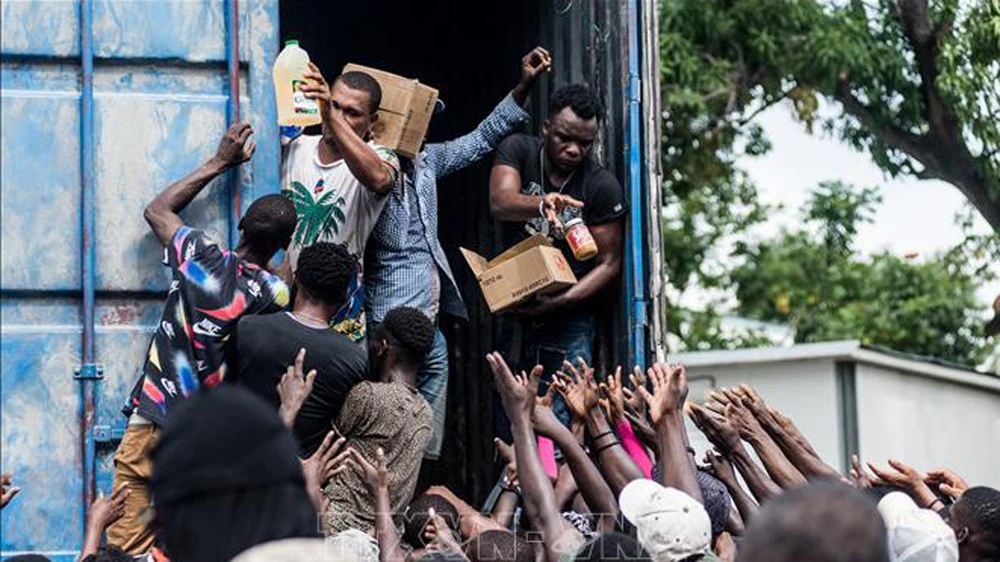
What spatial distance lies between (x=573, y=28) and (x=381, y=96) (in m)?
0.88

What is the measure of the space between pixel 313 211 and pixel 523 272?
839 mm

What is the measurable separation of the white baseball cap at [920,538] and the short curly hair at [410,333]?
1.90 m

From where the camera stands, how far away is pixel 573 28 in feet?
25.0

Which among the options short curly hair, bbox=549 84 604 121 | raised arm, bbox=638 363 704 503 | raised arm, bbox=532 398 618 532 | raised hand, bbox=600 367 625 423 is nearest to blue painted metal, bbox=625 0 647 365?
short curly hair, bbox=549 84 604 121

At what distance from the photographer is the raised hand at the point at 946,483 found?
6.36 meters

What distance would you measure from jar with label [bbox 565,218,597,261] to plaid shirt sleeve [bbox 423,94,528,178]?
67cm

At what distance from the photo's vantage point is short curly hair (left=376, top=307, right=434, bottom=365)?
654 centimetres

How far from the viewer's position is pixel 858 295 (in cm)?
1780

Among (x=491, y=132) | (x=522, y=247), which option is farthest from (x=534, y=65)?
(x=522, y=247)

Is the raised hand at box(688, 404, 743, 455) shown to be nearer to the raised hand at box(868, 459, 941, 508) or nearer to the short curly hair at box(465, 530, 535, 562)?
the raised hand at box(868, 459, 941, 508)

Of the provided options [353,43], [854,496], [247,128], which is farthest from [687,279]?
[854,496]

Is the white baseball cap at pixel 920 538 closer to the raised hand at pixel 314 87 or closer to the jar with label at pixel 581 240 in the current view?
the jar with label at pixel 581 240

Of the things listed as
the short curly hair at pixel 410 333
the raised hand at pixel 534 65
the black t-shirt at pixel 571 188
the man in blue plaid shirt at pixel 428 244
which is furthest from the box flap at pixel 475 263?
the short curly hair at pixel 410 333

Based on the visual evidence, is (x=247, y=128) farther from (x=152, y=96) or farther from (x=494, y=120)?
(x=494, y=120)
